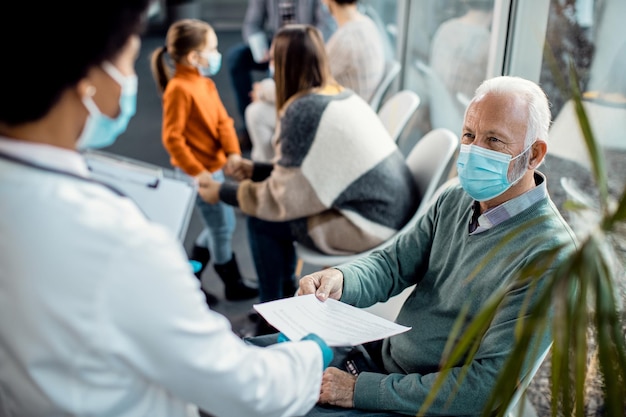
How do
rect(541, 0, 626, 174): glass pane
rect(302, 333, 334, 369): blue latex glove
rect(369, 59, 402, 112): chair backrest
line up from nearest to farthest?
rect(302, 333, 334, 369): blue latex glove
rect(541, 0, 626, 174): glass pane
rect(369, 59, 402, 112): chair backrest

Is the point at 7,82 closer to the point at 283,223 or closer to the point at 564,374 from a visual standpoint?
the point at 564,374

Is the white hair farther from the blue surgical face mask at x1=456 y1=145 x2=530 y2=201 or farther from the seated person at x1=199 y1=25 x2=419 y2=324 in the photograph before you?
the seated person at x1=199 y1=25 x2=419 y2=324

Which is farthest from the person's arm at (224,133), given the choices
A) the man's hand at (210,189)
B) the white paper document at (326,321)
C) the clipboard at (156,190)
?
the white paper document at (326,321)

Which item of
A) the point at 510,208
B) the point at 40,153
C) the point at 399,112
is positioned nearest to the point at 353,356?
the point at 510,208

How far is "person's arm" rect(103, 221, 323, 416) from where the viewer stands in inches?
34.2

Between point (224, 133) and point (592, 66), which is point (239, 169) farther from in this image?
point (592, 66)

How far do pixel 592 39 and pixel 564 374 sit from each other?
1.51m

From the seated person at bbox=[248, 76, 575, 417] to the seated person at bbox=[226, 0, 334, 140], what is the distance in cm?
298

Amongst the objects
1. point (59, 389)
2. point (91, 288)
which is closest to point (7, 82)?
point (91, 288)

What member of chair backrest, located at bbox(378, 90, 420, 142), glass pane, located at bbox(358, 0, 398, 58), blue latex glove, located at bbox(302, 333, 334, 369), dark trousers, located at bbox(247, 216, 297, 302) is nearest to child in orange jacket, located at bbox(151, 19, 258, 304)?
dark trousers, located at bbox(247, 216, 297, 302)

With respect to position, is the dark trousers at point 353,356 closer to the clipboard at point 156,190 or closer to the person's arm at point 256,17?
the clipboard at point 156,190

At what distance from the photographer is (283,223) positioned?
8.63ft

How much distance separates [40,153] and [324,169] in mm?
1524

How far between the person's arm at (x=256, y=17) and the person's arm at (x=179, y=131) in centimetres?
189
